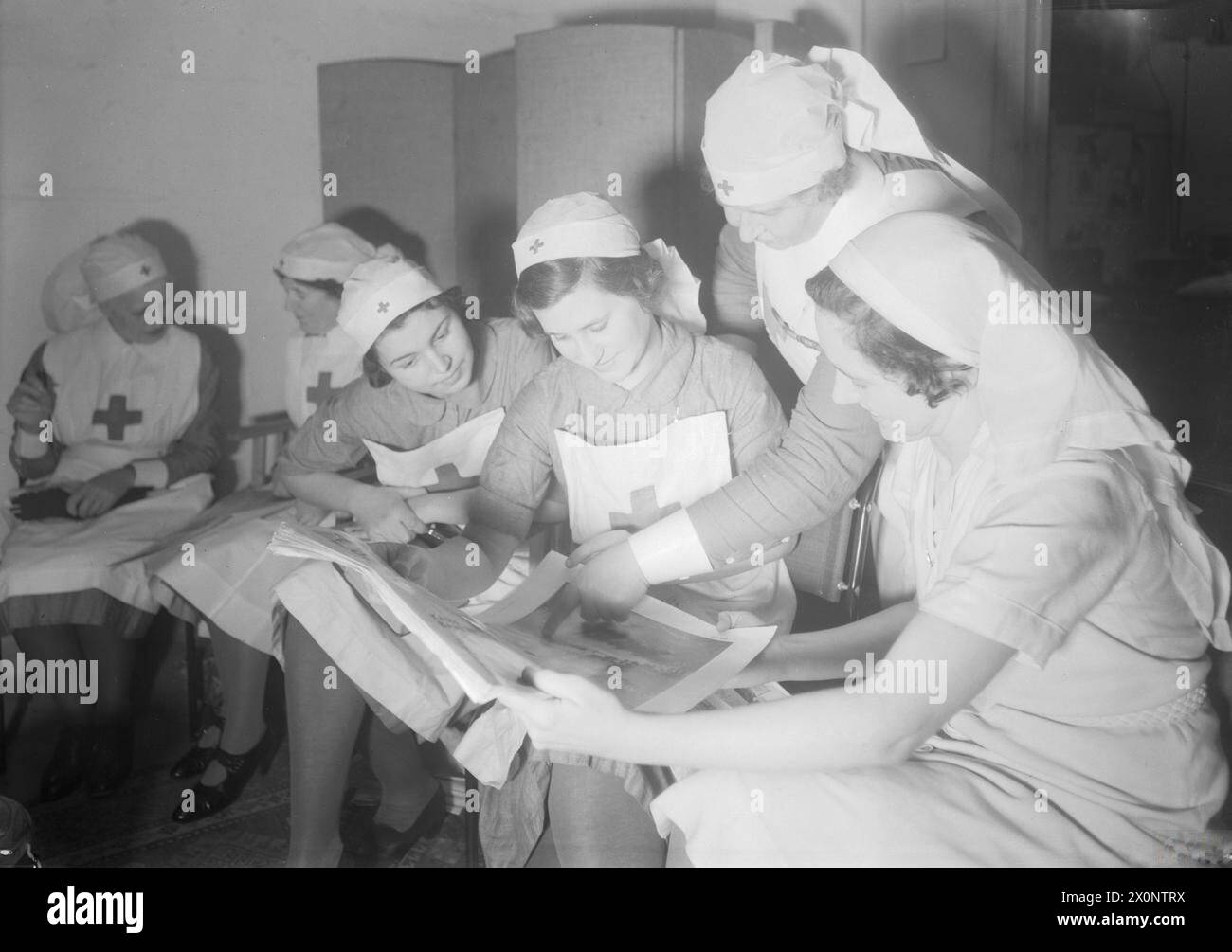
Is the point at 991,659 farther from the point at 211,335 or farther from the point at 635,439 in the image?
the point at 211,335

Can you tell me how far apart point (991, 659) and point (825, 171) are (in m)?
0.58

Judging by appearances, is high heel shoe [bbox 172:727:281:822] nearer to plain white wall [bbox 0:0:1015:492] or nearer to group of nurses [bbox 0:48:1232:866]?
group of nurses [bbox 0:48:1232:866]

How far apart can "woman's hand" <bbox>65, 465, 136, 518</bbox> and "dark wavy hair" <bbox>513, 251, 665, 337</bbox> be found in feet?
2.02

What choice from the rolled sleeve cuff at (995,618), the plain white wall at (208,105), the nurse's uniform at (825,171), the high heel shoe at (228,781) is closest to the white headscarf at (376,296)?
the plain white wall at (208,105)

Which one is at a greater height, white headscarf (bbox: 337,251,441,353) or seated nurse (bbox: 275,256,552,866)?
white headscarf (bbox: 337,251,441,353)

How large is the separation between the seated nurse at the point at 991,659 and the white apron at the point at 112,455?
2.64ft

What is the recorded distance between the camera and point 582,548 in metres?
1.30

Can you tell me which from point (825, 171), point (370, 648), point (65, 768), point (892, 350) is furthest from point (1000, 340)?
point (65, 768)

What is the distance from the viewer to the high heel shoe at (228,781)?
55.4 inches

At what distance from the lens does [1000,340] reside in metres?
0.88

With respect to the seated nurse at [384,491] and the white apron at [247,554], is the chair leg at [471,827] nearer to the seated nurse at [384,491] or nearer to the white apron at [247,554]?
the seated nurse at [384,491]

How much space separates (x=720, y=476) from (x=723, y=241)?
0.33m

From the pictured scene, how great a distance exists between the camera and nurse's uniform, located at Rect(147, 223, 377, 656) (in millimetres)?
1468

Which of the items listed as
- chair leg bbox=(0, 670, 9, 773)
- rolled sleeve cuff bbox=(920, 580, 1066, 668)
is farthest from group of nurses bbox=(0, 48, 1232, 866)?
chair leg bbox=(0, 670, 9, 773)
